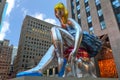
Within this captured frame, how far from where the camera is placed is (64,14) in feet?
29.7

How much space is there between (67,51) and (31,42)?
66.7 meters

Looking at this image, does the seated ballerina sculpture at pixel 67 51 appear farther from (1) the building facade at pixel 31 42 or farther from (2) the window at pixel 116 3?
(1) the building facade at pixel 31 42

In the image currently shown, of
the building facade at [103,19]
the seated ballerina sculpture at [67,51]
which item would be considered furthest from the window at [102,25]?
the seated ballerina sculpture at [67,51]

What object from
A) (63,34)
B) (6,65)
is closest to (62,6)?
(63,34)

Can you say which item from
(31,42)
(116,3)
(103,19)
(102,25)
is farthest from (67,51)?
(31,42)

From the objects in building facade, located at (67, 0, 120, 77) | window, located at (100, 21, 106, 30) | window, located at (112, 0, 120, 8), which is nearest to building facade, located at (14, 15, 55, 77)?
building facade, located at (67, 0, 120, 77)

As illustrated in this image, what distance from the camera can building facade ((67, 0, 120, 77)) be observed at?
69.7 ft

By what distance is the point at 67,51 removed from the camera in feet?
27.9

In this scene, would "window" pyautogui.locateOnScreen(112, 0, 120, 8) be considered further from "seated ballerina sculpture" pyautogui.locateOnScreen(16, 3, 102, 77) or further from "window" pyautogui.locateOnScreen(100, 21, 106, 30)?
"seated ballerina sculpture" pyautogui.locateOnScreen(16, 3, 102, 77)

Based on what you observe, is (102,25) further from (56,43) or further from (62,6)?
(56,43)

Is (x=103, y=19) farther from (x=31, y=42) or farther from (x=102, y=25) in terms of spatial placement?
(x=31, y=42)

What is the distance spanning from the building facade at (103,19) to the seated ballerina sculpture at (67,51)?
1299cm

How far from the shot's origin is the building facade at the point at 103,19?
21.2m

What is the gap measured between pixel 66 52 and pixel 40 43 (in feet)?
225
